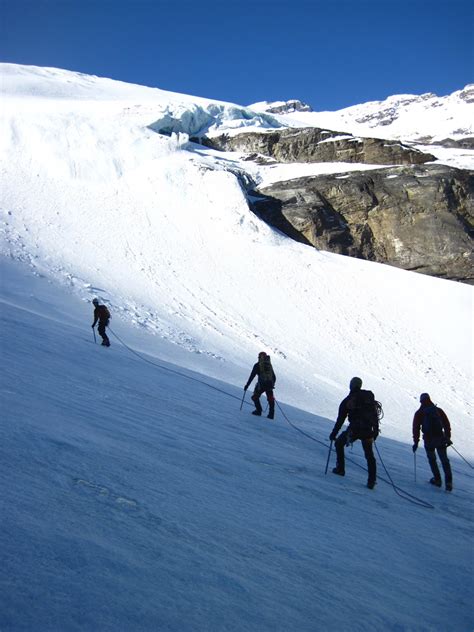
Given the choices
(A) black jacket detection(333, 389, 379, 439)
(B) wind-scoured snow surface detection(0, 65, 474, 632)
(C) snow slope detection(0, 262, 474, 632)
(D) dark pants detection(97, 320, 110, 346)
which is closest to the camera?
(C) snow slope detection(0, 262, 474, 632)

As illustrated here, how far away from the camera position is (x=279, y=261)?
32.3m

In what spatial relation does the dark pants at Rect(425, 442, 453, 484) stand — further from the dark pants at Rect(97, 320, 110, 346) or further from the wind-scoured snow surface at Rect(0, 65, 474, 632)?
the dark pants at Rect(97, 320, 110, 346)

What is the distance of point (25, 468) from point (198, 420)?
15.5ft

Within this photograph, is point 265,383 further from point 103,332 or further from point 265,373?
point 103,332

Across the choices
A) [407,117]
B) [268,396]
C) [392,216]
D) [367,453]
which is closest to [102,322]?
[268,396]

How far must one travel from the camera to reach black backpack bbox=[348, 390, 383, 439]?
22.0 ft

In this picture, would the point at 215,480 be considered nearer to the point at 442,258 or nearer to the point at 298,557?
the point at 298,557

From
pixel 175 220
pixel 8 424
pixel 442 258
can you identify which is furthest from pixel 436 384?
pixel 8 424

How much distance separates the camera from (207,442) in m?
6.61

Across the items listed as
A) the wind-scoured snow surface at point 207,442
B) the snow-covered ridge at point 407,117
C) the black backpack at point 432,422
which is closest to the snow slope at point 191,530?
the wind-scoured snow surface at point 207,442

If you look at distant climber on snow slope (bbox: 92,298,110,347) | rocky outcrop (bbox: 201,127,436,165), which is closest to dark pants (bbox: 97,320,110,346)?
distant climber on snow slope (bbox: 92,298,110,347)

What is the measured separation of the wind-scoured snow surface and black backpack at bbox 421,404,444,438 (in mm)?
898

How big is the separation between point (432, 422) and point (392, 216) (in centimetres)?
3345

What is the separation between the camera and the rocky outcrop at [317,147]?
45.8 m
